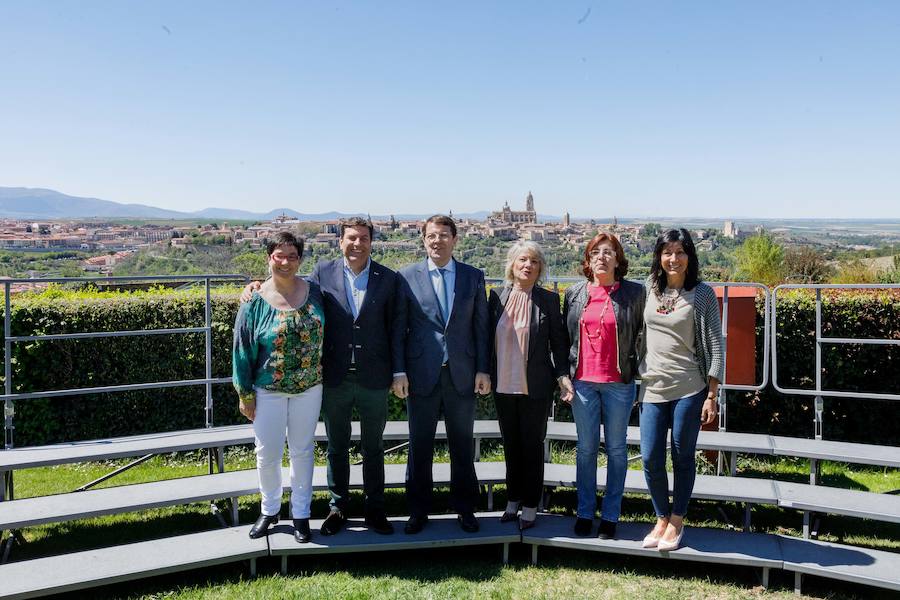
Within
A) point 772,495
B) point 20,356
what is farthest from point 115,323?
point 772,495

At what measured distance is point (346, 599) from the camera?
340 cm

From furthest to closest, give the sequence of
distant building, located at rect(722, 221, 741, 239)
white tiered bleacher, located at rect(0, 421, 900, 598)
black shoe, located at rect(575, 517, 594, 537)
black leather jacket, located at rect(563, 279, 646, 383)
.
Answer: distant building, located at rect(722, 221, 741, 239)
black shoe, located at rect(575, 517, 594, 537)
black leather jacket, located at rect(563, 279, 646, 383)
white tiered bleacher, located at rect(0, 421, 900, 598)

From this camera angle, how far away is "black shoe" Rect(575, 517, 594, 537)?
3.85 metres

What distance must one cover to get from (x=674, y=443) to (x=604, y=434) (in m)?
0.37

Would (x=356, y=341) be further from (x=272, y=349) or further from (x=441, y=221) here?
(x=441, y=221)

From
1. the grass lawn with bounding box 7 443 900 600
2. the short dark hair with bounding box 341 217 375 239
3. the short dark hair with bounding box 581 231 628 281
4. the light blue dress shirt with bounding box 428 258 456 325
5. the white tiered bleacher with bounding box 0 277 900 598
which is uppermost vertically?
the short dark hair with bounding box 341 217 375 239

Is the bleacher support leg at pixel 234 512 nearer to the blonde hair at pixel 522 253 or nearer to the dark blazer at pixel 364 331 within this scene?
the dark blazer at pixel 364 331

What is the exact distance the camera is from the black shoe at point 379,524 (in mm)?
3856

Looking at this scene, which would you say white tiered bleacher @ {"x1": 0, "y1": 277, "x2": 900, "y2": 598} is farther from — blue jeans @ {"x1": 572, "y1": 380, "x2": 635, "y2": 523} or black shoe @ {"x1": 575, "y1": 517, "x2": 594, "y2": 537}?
blue jeans @ {"x1": 572, "y1": 380, "x2": 635, "y2": 523}

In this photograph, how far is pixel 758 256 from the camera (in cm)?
2462

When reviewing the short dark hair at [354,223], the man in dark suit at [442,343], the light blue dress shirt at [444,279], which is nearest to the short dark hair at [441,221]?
the man in dark suit at [442,343]

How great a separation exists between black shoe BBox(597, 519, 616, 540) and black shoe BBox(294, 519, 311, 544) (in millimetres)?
1658

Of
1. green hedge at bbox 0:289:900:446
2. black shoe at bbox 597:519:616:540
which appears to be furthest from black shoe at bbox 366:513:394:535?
green hedge at bbox 0:289:900:446

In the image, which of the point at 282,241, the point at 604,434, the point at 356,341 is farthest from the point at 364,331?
the point at 604,434
